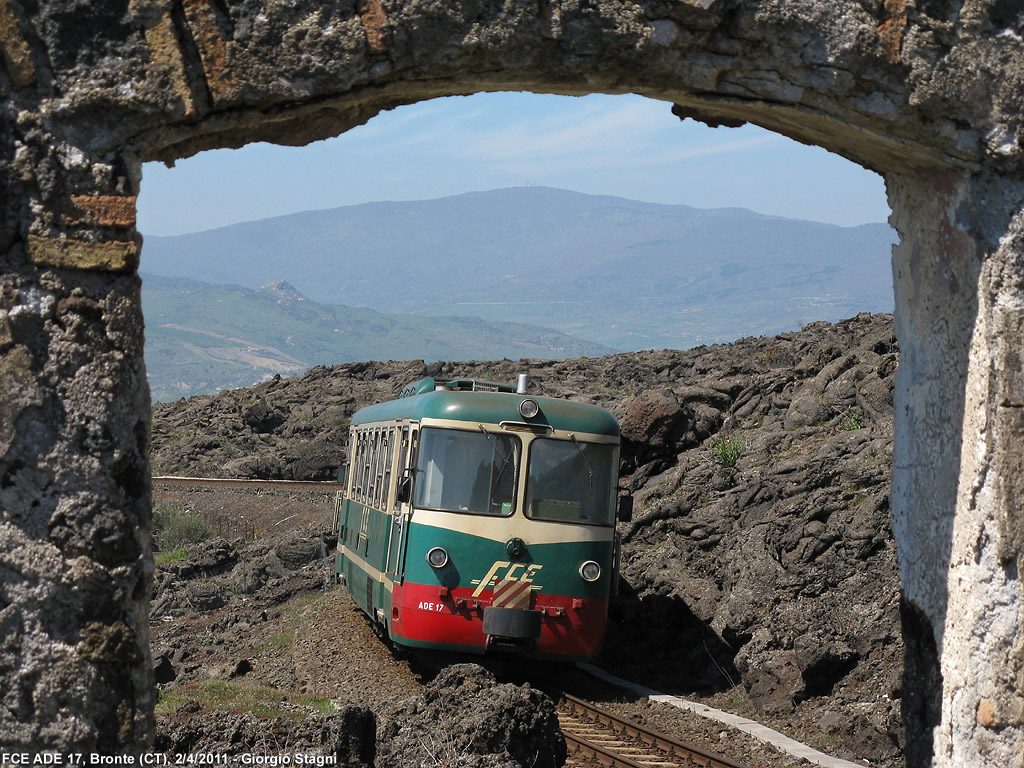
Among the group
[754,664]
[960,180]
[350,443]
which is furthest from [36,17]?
[350,443]

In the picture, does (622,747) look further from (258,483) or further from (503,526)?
(258,483)

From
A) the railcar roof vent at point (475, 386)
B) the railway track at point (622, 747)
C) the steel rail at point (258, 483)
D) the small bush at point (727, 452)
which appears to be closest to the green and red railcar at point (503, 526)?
the railcar roof vent at point (475, 386)

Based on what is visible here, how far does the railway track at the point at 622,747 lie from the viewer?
916 centimetres

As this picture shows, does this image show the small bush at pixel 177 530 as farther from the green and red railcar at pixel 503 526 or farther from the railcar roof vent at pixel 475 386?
the green and red railcar at pixel 503 526

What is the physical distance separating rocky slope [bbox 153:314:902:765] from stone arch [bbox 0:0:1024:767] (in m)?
4.98

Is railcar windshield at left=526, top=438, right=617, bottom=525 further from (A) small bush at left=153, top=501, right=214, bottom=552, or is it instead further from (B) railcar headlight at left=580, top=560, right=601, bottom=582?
(A) small bush at left=153, top=501, right=214, bottom=552

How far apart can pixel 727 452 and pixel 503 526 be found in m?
8.45

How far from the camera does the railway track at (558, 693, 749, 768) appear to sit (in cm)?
916

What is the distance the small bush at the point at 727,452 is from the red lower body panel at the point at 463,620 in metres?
7.94

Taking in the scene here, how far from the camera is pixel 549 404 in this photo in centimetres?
1181

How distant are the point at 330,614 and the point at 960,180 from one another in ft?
45.4

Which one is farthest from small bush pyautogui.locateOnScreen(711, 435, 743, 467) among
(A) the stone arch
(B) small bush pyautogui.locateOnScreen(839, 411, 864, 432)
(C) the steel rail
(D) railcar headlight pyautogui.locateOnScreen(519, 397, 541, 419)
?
(C) the steel rail

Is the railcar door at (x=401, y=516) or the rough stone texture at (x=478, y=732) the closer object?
the rough stone texture at (x=478, y=732)

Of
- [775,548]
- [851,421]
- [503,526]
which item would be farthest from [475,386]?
[851,421]
